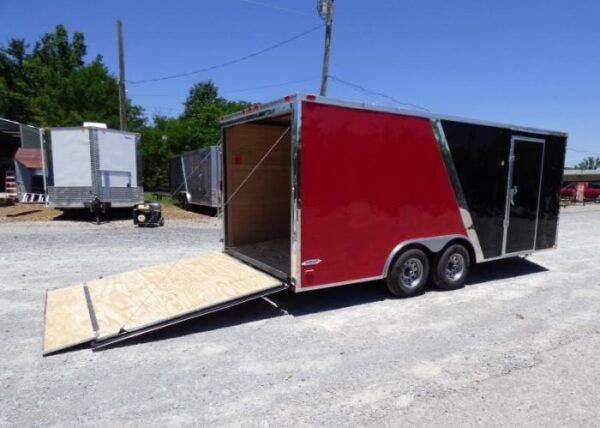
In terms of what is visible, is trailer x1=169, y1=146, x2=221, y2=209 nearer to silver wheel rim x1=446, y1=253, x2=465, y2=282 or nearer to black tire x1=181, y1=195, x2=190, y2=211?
black tire x1=181, y1=195, x2=190, y2=211

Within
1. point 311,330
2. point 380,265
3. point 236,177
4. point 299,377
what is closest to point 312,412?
point 299,377

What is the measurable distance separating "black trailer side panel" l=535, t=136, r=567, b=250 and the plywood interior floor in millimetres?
4730

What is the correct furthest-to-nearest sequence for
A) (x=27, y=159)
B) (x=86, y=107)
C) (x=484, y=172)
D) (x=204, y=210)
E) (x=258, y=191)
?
(x=86, y=107), (x=27, y=159), (x=204, y=210), (x=258, y=191), (x=484, y=172)

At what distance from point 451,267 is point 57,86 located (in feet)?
115

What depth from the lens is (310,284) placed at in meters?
4.79

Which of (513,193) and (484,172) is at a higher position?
(484,172)

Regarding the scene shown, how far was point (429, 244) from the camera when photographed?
573cm

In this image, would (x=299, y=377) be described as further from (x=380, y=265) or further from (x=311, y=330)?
(x=380, y=265)

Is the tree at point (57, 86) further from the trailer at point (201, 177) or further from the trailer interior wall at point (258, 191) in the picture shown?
the trailer interior wall at point (258, 191)

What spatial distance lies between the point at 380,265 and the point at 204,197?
1132 cm

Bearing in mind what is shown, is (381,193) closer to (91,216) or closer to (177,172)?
(91,216)

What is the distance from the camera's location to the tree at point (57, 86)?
30516 millimetres

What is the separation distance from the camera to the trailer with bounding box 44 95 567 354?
456cm

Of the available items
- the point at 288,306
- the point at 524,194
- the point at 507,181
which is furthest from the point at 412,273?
the point at 524,194
